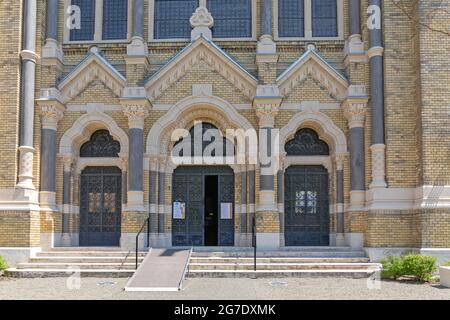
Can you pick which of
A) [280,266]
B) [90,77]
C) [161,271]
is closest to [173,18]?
[90,77]

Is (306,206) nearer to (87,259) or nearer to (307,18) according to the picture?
(307,18)

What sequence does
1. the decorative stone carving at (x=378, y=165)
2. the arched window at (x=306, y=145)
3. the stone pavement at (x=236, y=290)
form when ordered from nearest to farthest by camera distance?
1. the stone pavement at (x=236, y=290)
2. the decorative stone carving at (x=378, y=165)
3. the arched window at (x=306, y=145)

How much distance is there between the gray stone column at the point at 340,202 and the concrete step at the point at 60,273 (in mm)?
6439

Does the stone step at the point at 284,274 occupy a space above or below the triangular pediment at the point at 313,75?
below

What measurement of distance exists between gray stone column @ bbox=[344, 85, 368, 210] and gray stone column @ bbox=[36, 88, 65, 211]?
28.9 ft

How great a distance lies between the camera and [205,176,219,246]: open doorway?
1739 centimetres

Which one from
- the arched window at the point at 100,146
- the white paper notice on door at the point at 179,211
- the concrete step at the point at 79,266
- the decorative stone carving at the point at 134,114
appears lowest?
the concrete step at the point at 79,266

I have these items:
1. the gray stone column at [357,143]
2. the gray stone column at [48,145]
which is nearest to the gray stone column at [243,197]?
the gray stone column at [357,143]

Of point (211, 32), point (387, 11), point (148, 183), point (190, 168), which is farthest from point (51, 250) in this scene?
point (387, 11)

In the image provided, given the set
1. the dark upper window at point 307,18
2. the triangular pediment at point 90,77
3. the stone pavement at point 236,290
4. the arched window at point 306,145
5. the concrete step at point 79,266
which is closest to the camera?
the stone pavement at point 236,290

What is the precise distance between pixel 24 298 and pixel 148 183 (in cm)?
675

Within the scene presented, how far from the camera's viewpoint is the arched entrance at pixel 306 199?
17234 mm

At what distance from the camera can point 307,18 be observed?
17766 mm

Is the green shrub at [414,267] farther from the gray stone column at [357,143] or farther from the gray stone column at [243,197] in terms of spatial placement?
the gray stone column at [243,197]
